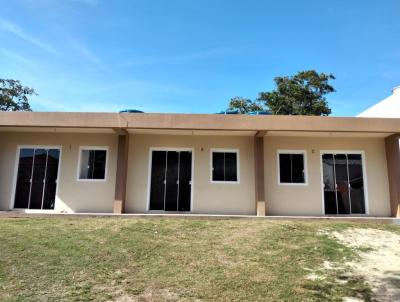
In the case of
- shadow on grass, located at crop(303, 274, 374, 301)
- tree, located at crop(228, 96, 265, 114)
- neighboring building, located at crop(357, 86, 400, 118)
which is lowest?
shadow on grass, located at crop(303, 274, 374, 301)

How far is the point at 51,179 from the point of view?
11312 millimetres

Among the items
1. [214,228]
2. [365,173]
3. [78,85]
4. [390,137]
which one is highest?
[78,85]

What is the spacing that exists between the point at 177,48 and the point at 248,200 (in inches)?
271

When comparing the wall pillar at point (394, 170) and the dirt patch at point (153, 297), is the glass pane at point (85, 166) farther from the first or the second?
the wall pillar at point (394, 170)

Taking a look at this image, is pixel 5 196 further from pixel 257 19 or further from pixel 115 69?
pixel 257 19

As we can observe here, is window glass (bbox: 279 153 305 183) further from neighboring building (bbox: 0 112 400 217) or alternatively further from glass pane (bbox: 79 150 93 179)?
glass pane (bbox: 79 150 93 179)

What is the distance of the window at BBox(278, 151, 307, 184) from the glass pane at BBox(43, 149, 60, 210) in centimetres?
758

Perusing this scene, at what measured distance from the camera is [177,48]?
13.6 meters

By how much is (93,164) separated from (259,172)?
5.56 m

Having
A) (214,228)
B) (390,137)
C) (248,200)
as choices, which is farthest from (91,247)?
(390,137)

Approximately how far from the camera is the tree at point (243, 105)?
95.8ft

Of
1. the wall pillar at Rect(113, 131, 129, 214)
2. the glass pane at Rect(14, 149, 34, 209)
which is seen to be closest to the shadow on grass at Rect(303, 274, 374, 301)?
the wall pillar at Rect(113, 131, 129, 214)

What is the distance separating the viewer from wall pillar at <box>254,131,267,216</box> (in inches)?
407

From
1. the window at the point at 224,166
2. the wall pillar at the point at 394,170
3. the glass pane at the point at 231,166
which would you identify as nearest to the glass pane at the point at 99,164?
the window at the point at 224,166
